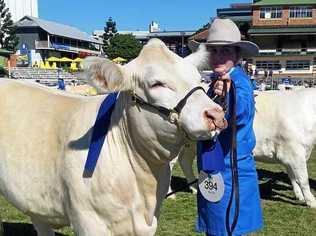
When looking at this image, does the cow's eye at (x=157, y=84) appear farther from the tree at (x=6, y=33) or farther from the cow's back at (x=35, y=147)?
the tree at (x=6, y=33)

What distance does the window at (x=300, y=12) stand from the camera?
2945 inches

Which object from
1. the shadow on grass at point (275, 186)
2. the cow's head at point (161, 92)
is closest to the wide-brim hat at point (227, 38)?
the cow's head at point (161, 92)

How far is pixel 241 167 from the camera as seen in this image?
151 inches

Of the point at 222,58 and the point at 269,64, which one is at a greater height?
the point at 222,58

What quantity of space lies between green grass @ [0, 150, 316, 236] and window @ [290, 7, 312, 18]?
69814mm

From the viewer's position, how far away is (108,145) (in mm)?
3373

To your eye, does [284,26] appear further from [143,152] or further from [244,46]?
[143,152]

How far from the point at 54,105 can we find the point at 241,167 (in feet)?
4.60

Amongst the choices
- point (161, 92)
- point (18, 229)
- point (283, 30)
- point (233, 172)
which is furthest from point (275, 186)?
point (283, 30)

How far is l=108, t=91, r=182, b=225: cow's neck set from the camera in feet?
10.3

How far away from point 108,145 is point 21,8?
118 m

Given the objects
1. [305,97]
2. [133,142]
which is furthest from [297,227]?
[133,142]

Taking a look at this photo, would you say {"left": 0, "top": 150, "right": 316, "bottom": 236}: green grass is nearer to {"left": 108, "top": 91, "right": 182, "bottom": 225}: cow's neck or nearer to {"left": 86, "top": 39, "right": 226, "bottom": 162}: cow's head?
{"left": 108, "top": 91, "right": 182, "bottom": 225}: cow's neck

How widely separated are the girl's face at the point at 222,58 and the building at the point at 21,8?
111220 mm
